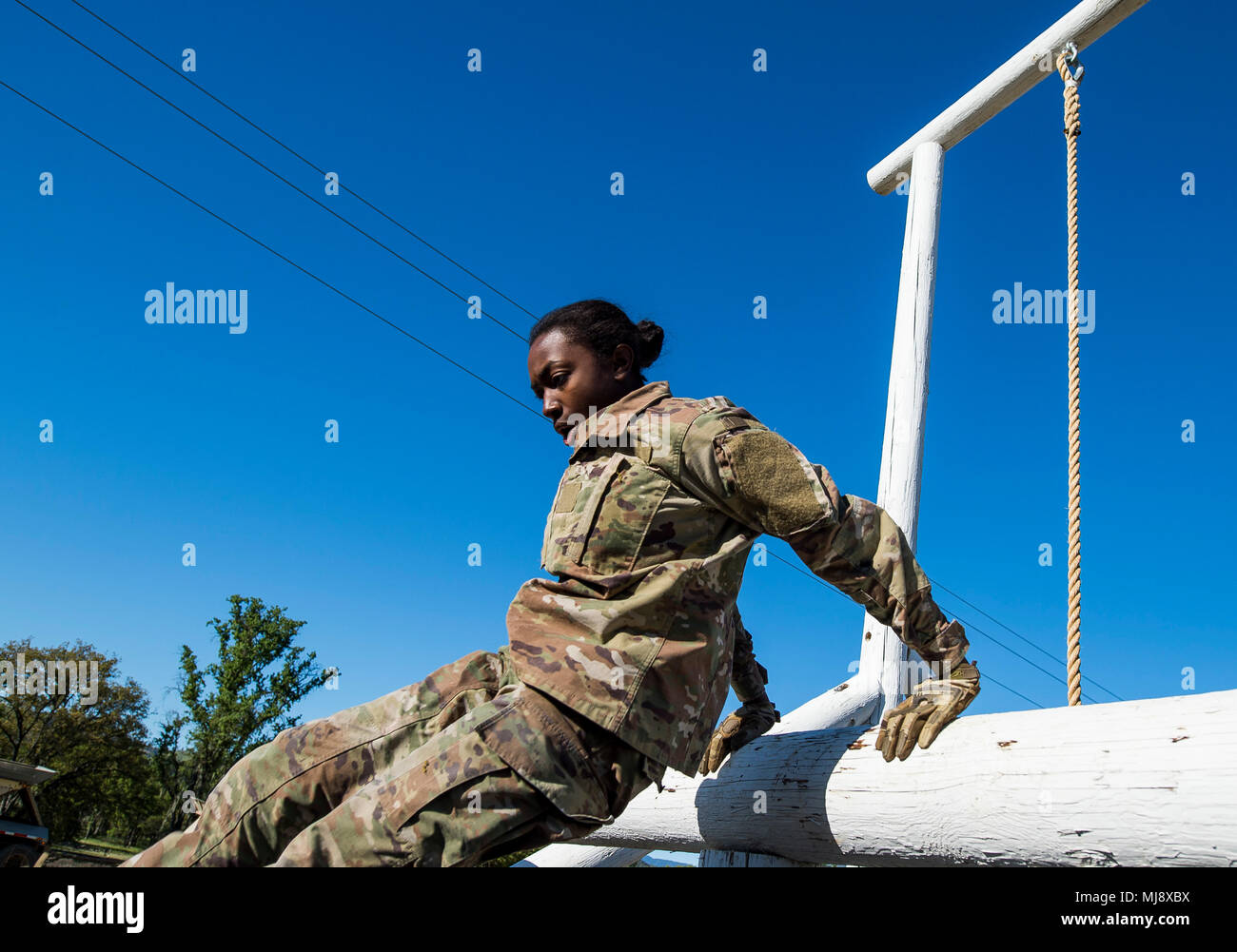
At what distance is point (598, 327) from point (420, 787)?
4.24 ft

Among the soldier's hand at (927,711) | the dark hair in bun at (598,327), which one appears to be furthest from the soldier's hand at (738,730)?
the dark hair in bun at (598,327)

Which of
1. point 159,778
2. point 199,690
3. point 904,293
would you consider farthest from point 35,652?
point 904,293

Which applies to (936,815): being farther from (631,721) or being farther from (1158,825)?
(631,721)

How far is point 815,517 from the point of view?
2072mm

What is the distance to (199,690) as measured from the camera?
26203 millimetres

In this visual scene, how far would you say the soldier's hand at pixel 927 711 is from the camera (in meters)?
2.11

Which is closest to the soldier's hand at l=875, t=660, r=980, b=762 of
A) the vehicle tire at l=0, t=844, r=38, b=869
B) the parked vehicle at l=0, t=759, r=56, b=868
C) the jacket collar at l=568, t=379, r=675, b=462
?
the jacket collar at l=568, t=379, r=675, b=462

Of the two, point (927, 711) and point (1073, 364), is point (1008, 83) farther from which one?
point (927, 711)

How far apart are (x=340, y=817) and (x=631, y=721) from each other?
0.59 metres

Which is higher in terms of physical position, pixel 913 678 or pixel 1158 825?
pixel 913 678

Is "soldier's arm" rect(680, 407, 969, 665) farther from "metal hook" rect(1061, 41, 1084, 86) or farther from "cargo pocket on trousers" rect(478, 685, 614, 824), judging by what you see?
"metal hook" rect(1061, 41, 1084, 86)

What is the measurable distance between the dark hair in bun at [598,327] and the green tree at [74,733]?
2800 cm

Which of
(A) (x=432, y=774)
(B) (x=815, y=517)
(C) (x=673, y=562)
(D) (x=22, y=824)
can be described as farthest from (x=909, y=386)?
(D) (x=22, y=824)

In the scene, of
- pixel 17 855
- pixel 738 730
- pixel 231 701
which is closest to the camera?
pixel 738 730
